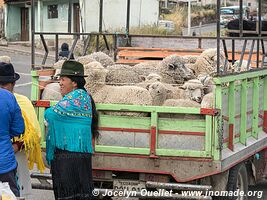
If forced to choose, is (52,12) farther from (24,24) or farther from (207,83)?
(207,83)

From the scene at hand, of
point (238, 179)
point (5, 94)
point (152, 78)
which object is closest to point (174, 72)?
point (152, 78)

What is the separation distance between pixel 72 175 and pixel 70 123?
0.49 meters

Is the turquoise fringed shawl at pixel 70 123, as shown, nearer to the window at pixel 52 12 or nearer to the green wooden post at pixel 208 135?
the green wooden post at pixel 208 135

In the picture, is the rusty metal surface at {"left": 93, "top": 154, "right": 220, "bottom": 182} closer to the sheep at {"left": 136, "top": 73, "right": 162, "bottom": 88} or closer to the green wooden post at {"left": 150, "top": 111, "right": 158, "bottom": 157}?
the green wooden post at {"left": 150, "top": 111, "right": 158, "bottom": 157}

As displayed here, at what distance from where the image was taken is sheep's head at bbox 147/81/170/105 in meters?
6.49

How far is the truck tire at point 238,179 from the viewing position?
6.32 m

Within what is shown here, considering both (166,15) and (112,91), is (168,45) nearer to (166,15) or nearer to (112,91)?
(112,91)

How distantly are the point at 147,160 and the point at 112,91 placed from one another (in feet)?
3.15

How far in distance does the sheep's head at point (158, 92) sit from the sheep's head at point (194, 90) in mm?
262

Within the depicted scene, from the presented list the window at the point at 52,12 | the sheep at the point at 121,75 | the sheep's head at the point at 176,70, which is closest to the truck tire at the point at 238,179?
the sheep's head at the point at 176,70

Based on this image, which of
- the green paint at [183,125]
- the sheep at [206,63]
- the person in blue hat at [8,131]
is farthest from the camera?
the sheep at [206,63]

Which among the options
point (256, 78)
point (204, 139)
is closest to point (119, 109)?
point (204, 139)

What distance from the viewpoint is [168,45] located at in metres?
10.8

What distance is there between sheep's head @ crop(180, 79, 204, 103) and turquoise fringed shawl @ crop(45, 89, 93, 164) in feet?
5.47
